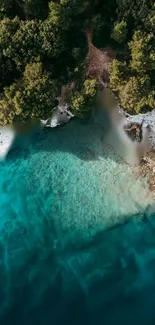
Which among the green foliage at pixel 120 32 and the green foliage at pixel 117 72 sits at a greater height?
the green foliage at pixel 120 32

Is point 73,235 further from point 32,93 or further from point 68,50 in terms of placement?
point 68,50

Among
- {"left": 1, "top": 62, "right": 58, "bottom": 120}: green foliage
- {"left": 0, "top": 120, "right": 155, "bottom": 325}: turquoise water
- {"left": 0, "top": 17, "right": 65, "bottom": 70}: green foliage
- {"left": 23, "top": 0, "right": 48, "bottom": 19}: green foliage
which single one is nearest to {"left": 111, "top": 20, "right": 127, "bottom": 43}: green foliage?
{"left": 0, "top": 17, "right": 65, "bottom": 70}: green foliage

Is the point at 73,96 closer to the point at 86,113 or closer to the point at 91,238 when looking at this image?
the point at 86,113

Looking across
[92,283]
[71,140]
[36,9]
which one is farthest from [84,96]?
[92,283]

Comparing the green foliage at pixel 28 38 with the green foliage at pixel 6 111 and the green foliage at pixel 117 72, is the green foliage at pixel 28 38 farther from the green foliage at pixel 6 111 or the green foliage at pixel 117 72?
the green foliage at pixel 117 72

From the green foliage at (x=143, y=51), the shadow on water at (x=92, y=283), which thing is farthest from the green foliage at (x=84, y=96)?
the shadow on water at (x=92, y=283)

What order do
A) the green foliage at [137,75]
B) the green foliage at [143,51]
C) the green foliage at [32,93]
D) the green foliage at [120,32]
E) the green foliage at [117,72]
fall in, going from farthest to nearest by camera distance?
1. the green foliage at [117,72]
2. the green foliage at [32,93]
3. the green foliage at [137,75]
4. the green foliage at [143,51]
5. the green foliage at [120,32]

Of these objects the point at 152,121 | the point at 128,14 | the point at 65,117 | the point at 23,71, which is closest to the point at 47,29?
the point at 23,71
